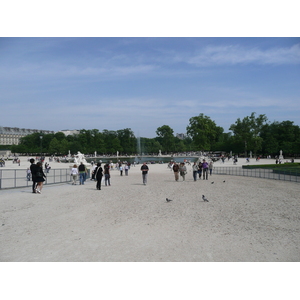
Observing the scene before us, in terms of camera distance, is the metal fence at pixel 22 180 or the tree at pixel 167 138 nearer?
the metal fence at pixel 22 180

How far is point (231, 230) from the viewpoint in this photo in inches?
325

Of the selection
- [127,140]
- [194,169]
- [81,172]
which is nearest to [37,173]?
[81,172]

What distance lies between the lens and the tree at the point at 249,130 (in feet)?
272

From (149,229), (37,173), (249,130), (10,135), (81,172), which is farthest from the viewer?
(10,135)

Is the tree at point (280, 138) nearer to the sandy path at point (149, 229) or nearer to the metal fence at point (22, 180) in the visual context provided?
the metal fence at point (22, 180)

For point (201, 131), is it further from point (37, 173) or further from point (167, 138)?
point (37, 173)

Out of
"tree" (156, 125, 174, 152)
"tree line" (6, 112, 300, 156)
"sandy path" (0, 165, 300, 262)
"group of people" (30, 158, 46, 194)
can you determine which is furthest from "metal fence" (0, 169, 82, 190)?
"tree" (156, 125, 174, 152)

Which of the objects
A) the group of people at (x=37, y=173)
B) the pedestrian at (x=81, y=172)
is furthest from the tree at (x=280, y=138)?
the group of people at (x=37, y=173)

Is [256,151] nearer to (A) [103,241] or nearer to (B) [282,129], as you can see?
(B) [282,129]

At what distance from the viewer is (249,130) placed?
84.7 meters

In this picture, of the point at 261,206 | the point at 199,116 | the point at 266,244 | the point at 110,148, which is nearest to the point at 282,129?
the point at 199,116

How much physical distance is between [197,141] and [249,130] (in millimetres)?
16289

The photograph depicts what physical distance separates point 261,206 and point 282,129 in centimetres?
8296

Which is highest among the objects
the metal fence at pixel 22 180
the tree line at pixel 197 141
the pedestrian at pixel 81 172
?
the tree line at pixel 197 141
